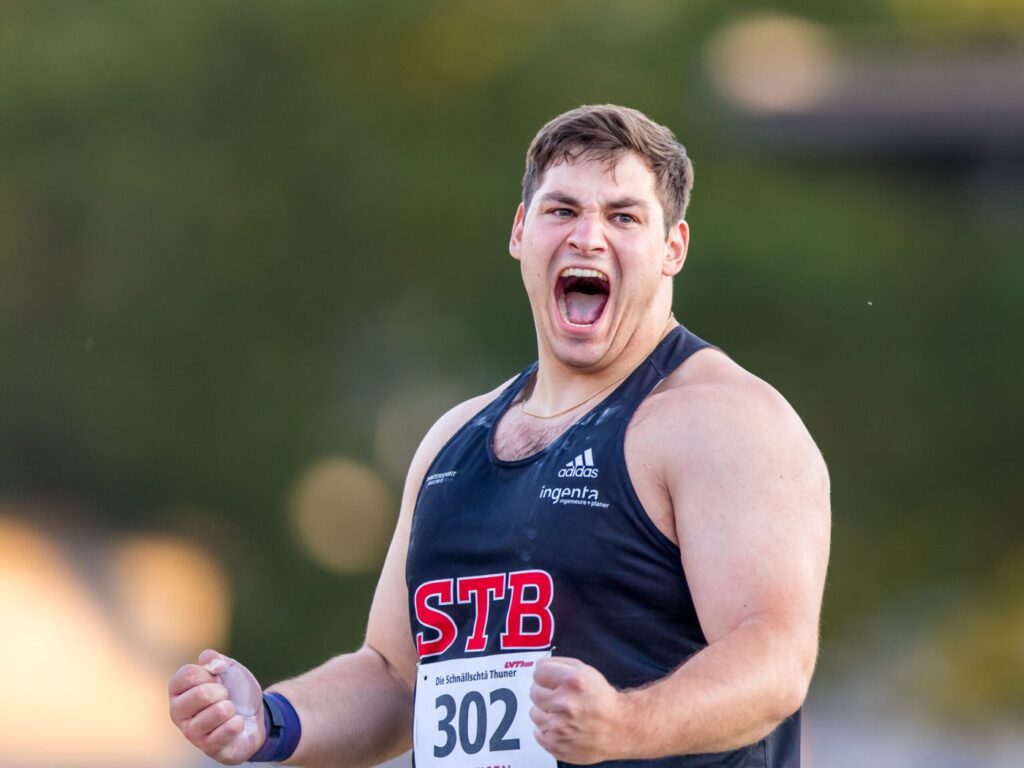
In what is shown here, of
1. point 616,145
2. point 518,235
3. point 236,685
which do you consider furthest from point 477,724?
point 616,145

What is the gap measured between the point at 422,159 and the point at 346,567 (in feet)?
12.4

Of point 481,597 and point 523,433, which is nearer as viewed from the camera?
point 481,597

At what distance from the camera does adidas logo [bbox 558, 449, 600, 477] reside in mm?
3893

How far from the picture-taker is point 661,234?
421cm

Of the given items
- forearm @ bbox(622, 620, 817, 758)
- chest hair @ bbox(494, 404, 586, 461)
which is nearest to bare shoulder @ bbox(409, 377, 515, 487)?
chest hair @ bbox(494, 404, 586, 461)

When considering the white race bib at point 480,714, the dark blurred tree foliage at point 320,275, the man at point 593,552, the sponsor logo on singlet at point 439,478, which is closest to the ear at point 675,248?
the man at point 593,552

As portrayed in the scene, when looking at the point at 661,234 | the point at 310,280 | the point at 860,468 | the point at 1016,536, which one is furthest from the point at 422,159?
the point at 661,234

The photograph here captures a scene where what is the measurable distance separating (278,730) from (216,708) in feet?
1.04

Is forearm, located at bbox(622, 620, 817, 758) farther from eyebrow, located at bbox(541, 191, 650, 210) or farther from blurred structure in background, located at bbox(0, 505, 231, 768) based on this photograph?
blurred structure in background, located at bbox(0, 505, 231, 768)

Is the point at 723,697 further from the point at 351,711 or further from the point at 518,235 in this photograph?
the point at 518,235

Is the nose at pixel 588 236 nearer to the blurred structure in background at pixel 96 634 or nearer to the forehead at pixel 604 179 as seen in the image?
the forehead at pixel 604 179

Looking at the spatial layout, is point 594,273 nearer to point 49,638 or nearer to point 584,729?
point 584,729

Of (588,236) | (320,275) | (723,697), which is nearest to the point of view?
(723,697)

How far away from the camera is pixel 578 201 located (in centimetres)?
416
